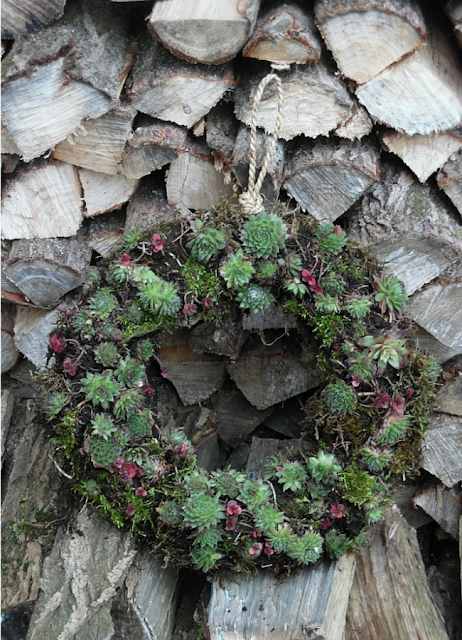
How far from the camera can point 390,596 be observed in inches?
94.4

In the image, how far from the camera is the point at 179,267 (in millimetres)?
2227

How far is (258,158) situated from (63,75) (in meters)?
0.80

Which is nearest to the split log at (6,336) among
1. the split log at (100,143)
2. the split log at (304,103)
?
the split log at (100,143)

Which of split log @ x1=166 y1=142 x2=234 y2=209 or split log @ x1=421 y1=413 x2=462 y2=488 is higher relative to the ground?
split log @ x1=166 y1=142 x2=234 y2=209

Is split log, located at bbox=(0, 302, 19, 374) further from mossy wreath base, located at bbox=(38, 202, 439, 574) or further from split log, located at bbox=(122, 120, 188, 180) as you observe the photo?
split log, located at bbox=(122, 120, 188, 180)

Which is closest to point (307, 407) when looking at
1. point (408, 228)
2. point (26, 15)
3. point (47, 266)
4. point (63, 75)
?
point (408, 228)

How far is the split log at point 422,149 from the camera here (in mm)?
2381

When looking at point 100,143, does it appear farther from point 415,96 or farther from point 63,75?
point 415,96

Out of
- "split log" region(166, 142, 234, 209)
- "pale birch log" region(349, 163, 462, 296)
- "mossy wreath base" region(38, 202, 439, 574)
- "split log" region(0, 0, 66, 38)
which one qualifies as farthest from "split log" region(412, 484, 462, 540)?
"split log" region(0, 0, 66, 38)

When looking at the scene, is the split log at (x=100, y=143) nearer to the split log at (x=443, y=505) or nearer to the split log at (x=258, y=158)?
the split log at (x=258, y=158)

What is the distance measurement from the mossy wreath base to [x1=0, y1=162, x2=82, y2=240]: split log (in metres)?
0.50

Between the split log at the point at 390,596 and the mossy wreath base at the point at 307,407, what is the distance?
34 cm

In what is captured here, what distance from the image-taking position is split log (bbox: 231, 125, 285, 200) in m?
2.38

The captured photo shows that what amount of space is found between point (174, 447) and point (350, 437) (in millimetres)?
637
